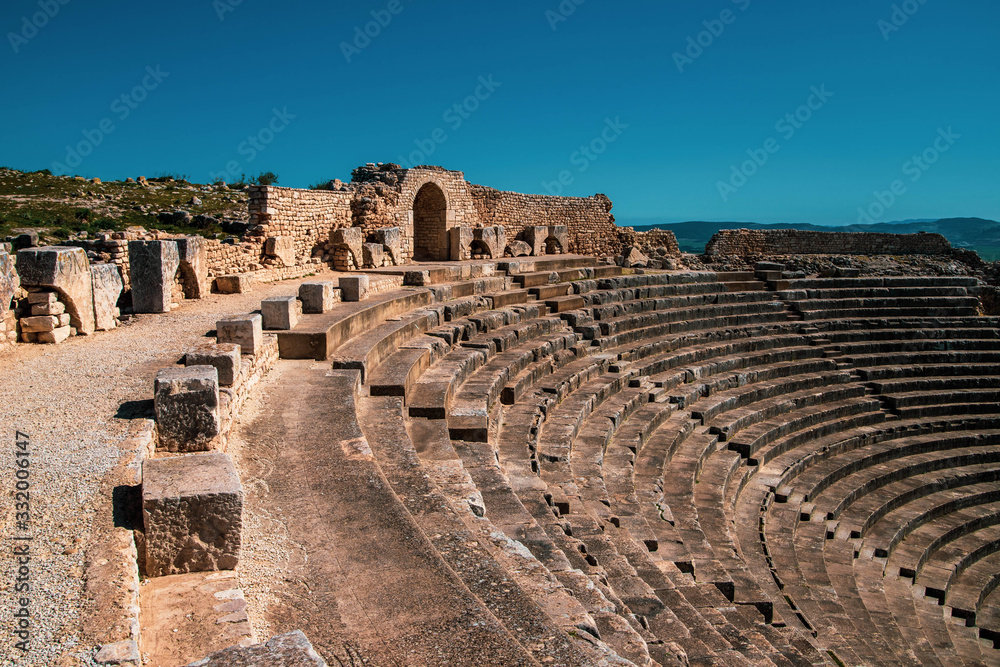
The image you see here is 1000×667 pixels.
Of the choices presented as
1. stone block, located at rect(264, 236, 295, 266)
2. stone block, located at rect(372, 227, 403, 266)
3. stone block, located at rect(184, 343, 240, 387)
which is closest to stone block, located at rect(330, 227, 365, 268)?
stone block, located at rect(372, 227, 403, 266)

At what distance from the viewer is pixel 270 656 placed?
8.03 feet

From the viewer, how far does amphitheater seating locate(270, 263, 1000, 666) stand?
4781 millimetres

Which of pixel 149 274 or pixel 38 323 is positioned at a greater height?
pixel 149 274

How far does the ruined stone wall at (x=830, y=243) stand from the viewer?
30.7 m

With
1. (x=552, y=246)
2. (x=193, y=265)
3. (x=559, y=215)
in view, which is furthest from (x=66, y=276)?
(x=559, y=215)

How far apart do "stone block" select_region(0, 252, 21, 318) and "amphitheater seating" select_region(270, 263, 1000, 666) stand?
108 inches

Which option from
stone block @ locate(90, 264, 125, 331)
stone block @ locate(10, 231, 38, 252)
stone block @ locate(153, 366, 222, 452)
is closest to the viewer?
stone block @ locate(153, 366, 222, 452)

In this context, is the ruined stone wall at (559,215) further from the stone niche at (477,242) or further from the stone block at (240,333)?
the stone block at (240,333)

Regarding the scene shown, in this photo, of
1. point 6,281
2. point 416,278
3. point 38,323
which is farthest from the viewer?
point 416,278

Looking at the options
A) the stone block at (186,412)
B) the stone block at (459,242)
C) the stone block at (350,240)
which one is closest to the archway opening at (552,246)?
the stone block at (459,242)

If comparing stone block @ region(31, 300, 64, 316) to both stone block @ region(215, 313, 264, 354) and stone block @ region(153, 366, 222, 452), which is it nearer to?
stone block @ region(215, 313, 264, 354)

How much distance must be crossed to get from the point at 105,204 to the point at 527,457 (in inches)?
646

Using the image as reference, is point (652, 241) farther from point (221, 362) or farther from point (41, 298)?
point (221, 362)

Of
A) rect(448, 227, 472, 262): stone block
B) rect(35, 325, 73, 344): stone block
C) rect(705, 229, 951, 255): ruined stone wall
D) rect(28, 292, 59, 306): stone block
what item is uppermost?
rect(705, 229, 951, 255): ruined stone wall
